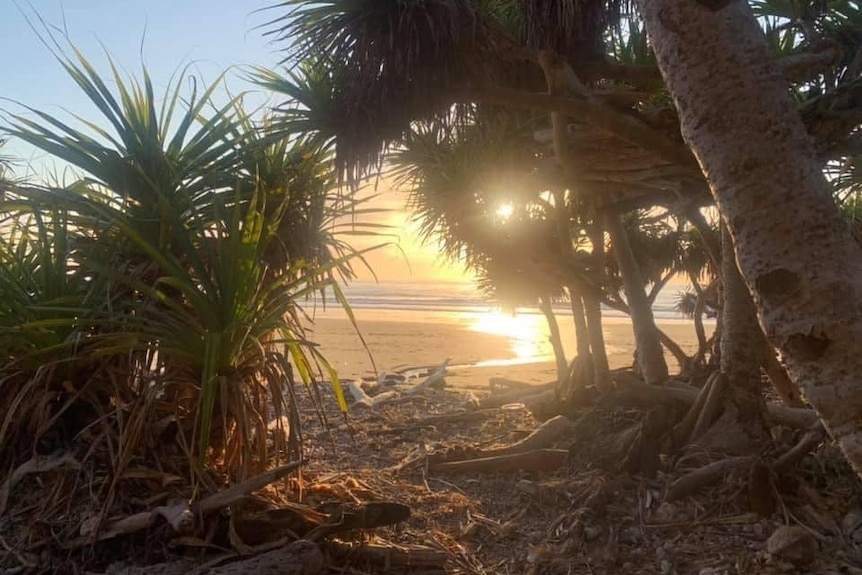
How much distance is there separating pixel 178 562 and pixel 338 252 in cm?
194

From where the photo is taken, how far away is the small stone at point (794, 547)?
336 cm

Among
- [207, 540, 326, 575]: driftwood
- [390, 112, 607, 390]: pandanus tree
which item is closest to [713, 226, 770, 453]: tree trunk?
[390, 112, 607, 390]: pandanus tree

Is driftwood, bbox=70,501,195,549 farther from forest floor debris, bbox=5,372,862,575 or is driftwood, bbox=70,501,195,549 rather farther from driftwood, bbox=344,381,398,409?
driftwood, bbox=344,381,398,409

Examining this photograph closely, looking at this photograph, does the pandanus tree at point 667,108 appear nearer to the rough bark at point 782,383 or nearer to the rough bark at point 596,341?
the rough bark at point 596,341

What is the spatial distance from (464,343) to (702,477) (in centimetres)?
1549

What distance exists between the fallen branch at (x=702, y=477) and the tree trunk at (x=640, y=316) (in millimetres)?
1959

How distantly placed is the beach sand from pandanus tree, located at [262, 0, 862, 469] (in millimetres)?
6891

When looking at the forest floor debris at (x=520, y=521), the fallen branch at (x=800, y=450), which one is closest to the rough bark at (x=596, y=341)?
the forest floor debris at (x=520, y=521)

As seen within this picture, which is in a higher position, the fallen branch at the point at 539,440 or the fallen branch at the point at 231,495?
the fallen branch at the point at 231,495

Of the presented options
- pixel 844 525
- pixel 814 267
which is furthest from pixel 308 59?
pixel 844 525

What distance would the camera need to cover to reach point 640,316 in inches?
255

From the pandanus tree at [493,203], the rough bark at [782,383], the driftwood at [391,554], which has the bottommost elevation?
the driftwood at [391,554]

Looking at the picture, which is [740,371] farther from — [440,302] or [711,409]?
[440,302]

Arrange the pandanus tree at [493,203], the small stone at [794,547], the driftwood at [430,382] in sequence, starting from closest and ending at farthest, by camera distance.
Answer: the small stone at [794,547], the pandanus tree at [493,203], the driftwood at [430,382]
